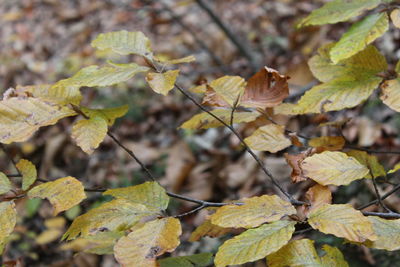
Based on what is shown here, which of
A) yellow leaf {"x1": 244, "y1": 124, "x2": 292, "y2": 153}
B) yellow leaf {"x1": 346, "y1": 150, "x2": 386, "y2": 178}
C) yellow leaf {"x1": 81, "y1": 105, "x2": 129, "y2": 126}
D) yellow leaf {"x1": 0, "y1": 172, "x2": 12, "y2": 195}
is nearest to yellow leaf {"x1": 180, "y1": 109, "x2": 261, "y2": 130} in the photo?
yellow leaf {"x1": 244, "y1": 124, "x2": 292, "y2": 153}

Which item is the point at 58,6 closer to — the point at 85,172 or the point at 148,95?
the point at 148,95

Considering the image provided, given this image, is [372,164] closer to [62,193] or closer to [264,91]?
[264,91]

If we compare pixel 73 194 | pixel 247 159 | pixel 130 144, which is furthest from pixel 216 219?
pixel 130 144

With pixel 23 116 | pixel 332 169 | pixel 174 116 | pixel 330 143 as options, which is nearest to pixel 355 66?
pixel 330 143

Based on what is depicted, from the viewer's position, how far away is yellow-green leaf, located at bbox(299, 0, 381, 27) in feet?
3.21

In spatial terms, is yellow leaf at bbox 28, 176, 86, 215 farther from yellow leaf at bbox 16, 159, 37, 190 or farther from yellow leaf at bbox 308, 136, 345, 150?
yellow leaf at bbox 308, 136, 345, 150

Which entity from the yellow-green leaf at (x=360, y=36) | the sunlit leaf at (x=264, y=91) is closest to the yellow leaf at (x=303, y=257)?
the sunlit leaf at (x=264, y=91)

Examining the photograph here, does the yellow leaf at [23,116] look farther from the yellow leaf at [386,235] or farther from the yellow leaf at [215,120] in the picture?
the yellow leaf at [386,235]

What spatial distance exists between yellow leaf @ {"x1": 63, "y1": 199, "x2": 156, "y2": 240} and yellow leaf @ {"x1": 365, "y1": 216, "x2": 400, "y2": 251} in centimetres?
45

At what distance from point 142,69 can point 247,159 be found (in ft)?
4.87

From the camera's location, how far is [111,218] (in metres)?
0.80

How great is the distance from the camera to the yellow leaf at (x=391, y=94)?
34.8 inches

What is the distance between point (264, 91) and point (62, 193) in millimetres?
476

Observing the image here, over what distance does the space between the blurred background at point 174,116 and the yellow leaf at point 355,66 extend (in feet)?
0.59
